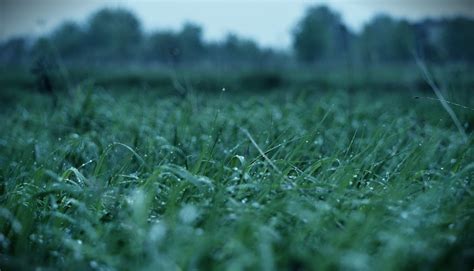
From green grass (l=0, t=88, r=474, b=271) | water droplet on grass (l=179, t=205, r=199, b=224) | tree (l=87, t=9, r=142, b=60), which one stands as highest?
tree (l=87, t=9, r=142, b=60)

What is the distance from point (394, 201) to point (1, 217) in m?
1.62

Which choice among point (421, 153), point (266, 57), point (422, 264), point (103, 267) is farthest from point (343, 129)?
point (266, 57)

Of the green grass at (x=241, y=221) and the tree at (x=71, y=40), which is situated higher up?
the tree at (x=71, y=40)

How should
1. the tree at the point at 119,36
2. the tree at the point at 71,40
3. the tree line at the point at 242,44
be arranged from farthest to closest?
the tree at the point at 71,40 → the tree at the point at 119,36 → the tree line at the point at 242,44

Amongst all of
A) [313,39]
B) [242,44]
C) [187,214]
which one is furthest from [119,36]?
[187,214]

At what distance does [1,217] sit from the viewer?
1.75m

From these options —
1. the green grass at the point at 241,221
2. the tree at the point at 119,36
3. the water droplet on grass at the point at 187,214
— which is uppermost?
the tree at the point at 119,36

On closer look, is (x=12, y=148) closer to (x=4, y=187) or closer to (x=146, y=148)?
(x=4, y=187)

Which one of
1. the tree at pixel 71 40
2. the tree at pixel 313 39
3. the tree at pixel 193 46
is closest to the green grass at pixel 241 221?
the tree at pixel 193 46

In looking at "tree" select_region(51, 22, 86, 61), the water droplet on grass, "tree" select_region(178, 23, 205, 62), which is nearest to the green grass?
the water droplet on grass

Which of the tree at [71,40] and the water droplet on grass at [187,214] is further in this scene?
the tree at [71,40]

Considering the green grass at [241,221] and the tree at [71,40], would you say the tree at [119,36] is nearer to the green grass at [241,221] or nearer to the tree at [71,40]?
the tree at [71,40]

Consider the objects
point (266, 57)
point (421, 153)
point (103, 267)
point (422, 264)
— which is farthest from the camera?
point (266, 57)

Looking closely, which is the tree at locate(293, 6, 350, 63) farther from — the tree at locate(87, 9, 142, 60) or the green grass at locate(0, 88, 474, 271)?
Answer: the green grass at locate(0, 88, 474, 271)
